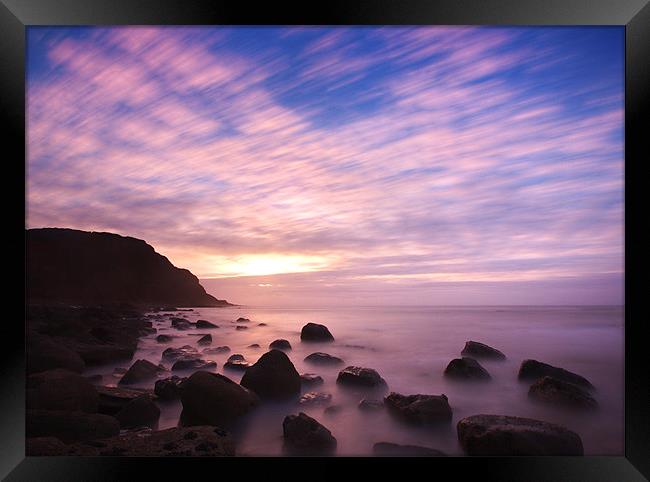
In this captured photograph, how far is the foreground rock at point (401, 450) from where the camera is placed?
215 centimetres

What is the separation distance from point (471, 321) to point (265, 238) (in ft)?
9.72

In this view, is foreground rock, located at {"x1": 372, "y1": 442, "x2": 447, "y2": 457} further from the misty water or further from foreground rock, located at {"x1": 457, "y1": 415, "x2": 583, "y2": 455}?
foreground rock, located at {"x1": 457, "y1": 415, "x2": 583, "y2": 455}

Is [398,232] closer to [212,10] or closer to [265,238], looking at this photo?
[265,238]

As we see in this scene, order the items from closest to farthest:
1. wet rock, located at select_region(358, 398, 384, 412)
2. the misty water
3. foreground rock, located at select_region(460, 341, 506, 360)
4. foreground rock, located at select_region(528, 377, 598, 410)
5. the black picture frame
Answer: the black picture frame
the misty water
foreground rock, located at select_region(528, 377, 598, 410)
wet rock, located at select_region(358, 398, 384, 412)
foreground rock, located at select_region(460, 341, 506, 360)

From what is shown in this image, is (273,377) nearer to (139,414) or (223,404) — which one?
(223,404)

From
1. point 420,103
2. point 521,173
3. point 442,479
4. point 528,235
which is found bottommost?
point 442,479

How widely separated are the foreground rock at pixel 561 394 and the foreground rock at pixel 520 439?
1.04ft

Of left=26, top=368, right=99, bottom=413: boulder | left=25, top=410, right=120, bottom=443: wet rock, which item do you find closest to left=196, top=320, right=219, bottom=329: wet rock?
left=26, top=368, right=99, bottom=413: boulder

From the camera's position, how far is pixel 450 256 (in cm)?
262

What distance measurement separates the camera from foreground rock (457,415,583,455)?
6.72 feet

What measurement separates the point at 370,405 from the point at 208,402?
1.40 metres

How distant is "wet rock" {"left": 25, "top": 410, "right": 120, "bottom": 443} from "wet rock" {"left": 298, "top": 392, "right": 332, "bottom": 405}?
1549mm

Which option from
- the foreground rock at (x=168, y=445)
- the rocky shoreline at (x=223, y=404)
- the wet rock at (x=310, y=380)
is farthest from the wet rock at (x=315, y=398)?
the foreground rock at (x=168, y=445)

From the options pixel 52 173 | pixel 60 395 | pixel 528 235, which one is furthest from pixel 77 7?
pixel 528 235
